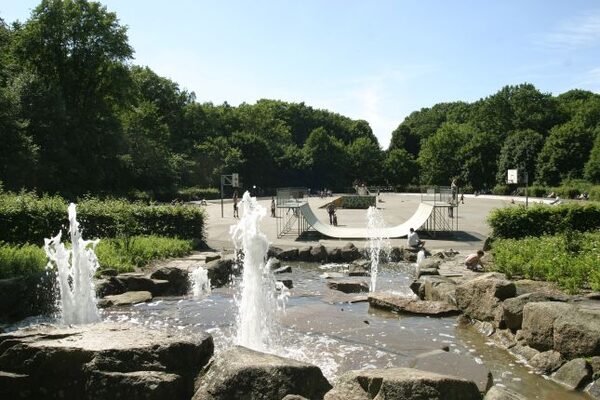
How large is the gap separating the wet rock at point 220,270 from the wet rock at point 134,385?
9.02 metres

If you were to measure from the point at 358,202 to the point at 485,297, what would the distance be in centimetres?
3595

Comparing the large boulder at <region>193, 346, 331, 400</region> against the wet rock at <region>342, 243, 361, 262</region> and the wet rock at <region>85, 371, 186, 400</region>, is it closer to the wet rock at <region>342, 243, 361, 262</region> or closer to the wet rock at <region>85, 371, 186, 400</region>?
the wet rock at <region>85, 371, 186, 400</region>

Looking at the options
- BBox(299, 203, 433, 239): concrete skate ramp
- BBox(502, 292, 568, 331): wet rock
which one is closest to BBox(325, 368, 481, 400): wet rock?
BBox(502, 292, 568, 331): wet rock

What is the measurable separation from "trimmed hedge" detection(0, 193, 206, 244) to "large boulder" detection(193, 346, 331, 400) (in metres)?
13.2

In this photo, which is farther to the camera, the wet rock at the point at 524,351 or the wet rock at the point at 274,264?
the wet rock at the point at 274,264

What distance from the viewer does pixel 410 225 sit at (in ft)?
80.2

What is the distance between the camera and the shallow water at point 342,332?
314 inches

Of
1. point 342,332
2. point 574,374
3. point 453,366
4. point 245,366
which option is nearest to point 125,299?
point 342,332

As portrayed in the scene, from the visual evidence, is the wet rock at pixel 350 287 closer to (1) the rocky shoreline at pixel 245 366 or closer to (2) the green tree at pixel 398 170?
(1) the rocky shoreline at pixel 245 366

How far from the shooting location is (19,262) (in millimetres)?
12945

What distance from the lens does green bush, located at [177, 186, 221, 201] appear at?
173ft

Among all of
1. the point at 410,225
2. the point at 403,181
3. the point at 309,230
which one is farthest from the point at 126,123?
the point at 403,181

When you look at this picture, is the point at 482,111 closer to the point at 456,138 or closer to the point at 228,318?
the point at 456,138

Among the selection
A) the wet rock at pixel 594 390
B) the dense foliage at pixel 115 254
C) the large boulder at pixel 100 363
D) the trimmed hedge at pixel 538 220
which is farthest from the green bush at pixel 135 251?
the wet rock at pixel 594 390
